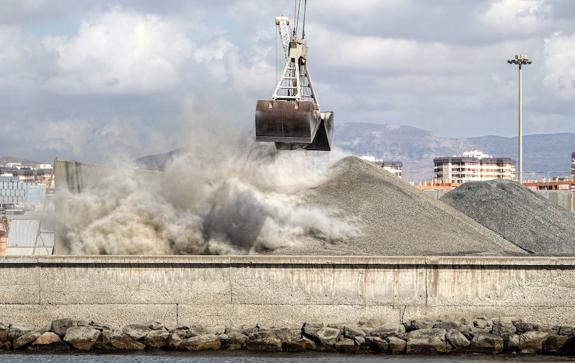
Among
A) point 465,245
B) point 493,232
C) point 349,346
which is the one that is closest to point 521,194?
point 493,232

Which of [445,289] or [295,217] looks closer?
[445,289]

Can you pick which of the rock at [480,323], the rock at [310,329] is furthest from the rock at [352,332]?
the rock at [480,323]

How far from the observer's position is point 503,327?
2755 cm

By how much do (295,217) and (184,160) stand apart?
15.4 feet

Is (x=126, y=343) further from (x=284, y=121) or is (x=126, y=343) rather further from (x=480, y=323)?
(x=480, y=323)

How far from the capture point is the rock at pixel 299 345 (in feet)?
88.9

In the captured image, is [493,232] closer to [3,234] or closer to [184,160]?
[184,160]

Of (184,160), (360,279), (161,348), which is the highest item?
(184,160)

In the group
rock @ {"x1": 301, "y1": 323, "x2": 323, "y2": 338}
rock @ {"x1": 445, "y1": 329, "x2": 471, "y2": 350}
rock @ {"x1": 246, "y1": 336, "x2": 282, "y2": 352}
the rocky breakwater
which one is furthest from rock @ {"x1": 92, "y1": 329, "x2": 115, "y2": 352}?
rock @ {"x1": 445, "y1": 329, "x2": 471, "y2": 350}

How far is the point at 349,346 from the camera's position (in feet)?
88.3

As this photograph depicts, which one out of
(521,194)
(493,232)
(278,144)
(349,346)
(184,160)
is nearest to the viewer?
(349,346)

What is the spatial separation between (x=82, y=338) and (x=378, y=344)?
7534 mm

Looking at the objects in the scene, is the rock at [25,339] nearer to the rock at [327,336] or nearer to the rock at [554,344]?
the rock at [327,336]

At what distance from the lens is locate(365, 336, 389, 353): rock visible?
2688 cm
